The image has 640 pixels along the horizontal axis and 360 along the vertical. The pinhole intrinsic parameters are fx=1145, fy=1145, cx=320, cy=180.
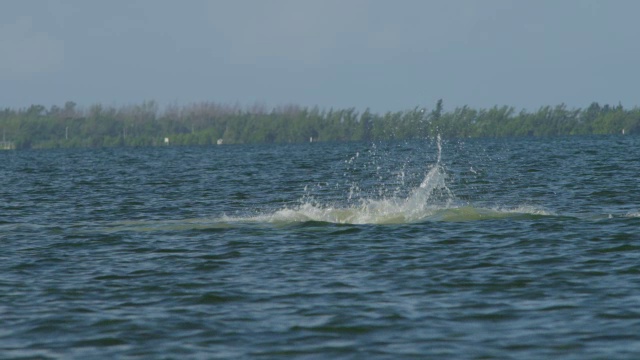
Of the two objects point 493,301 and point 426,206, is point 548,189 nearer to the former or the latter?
point 426,206

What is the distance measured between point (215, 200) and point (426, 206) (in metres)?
10.9

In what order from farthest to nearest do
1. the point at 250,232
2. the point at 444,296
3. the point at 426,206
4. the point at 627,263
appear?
the point at 426,206, the point at 250,232, the point at 627,263, the point at 444,296

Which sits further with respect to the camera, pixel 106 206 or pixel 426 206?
pixel 106 206

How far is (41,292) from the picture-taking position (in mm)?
19031

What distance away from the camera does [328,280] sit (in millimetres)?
19656

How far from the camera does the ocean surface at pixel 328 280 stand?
14.6 m

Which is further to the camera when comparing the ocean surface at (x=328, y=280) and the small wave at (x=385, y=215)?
the small wave at (x=385, y=215)

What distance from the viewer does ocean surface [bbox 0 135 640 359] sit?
14.6 m

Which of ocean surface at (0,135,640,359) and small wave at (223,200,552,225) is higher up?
small wave at (223,200,552,225)

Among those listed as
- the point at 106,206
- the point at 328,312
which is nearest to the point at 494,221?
the point at 328,312

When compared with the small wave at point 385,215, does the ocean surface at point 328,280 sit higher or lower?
lower

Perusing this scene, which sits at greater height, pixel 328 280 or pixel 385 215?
pixel 385 215

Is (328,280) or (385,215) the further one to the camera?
(385,215)

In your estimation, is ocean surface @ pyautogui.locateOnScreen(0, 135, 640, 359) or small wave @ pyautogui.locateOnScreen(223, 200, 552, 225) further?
small wave @ pyautogui.locateOnScreen(223, 200, 552, 225)
